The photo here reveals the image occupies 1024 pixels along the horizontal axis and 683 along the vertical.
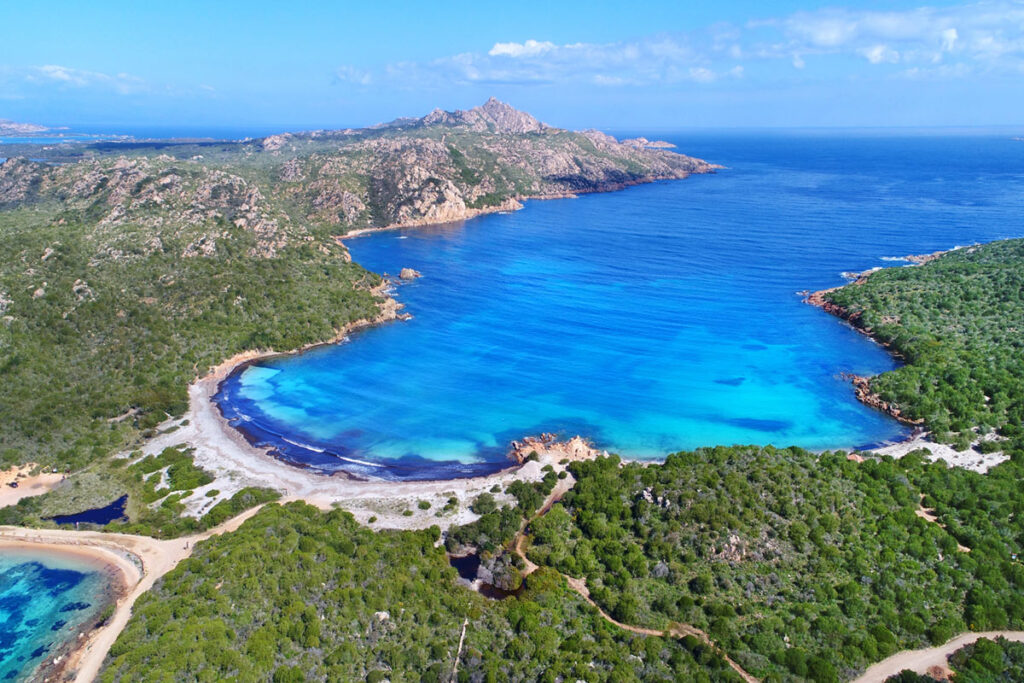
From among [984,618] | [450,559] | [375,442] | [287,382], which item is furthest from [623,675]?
[287,382]

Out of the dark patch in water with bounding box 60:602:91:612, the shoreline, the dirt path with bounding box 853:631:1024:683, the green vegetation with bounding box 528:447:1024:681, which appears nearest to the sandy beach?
the shoreline

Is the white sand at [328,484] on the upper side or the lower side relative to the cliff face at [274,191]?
lower

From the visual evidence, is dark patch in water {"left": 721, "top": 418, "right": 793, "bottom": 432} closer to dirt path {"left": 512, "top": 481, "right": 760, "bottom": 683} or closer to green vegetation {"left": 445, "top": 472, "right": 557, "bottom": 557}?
dirt path {"left": 512, "top": 481, "right": 760, "bottom": 683}

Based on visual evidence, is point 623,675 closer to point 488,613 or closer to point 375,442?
point 488,613

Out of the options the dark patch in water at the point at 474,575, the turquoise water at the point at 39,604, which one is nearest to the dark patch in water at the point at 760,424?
the dark patch in water at the point at 474,575

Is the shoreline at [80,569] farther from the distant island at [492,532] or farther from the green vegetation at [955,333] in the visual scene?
the green vegetation at [955,333]

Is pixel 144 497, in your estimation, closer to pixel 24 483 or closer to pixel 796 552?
pixel 24 483
